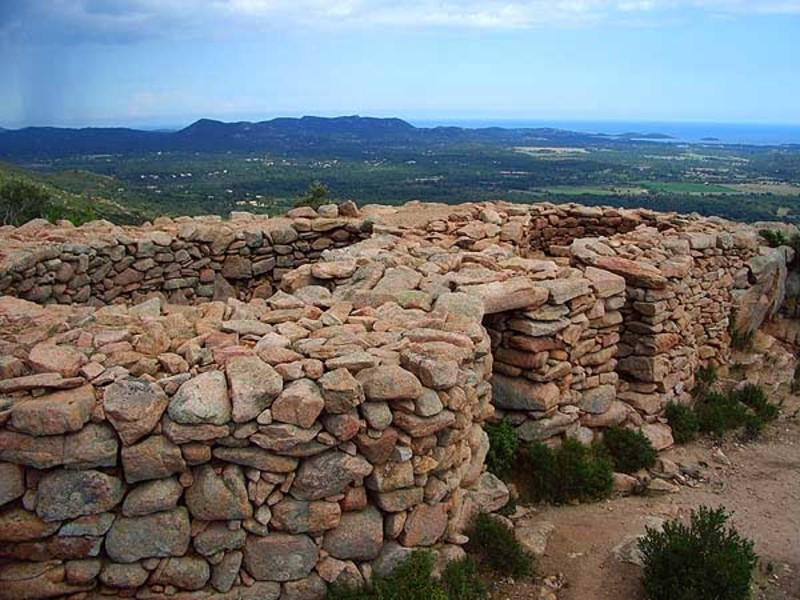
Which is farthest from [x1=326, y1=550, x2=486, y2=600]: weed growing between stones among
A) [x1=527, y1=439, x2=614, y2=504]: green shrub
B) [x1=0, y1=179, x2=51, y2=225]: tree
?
[x1=0, y1=179, x2=51, y2=225]: tree

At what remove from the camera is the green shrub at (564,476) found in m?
6.94

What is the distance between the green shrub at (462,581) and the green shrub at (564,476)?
1.79 meters

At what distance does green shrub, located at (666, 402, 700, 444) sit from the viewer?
28.2 feet

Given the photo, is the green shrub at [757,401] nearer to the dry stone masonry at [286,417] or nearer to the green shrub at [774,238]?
the dry stone masonry at [286,417]

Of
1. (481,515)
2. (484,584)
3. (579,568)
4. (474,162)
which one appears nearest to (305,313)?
(481,515)

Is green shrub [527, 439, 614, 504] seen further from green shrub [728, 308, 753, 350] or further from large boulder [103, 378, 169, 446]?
green shrub [728, 308, 753, 350]

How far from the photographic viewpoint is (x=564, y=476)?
7.00 meters

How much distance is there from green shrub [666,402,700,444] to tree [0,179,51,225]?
25.3 meters

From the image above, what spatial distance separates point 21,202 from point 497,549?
29013 mm

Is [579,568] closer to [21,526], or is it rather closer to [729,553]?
[729,553]

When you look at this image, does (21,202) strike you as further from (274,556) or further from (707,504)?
(707,504)

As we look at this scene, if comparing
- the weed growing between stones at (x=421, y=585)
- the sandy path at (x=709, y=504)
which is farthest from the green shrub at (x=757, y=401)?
the weed growing between stones at (x=421, y=585)

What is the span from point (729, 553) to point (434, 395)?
8.67ft

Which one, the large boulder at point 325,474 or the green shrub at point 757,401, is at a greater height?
the large boulder at point 325,474
